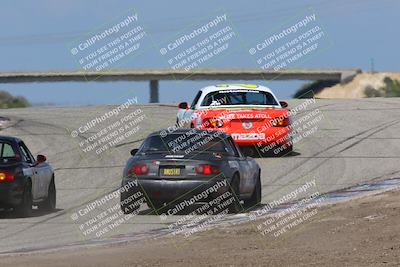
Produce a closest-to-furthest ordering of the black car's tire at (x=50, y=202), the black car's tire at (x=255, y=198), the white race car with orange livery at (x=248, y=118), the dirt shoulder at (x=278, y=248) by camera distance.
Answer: the dirt shoulder at (x=278, y=248) → the black car's tire at (x=255, y=198) → the black car's tire at (x=50, y=202) → the white race car with orange livery at (x=248, y=118)

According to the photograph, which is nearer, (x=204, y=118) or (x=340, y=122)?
(x=204, y=118)

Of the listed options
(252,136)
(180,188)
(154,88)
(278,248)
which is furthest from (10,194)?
(154,88)

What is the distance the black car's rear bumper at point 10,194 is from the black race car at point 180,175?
1506 mm

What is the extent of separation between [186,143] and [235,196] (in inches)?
45.9

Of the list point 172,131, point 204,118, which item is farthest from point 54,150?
point 172,131

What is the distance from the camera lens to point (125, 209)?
17000 mm

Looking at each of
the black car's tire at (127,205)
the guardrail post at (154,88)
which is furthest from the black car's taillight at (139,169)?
the guardrail post at (154,88)

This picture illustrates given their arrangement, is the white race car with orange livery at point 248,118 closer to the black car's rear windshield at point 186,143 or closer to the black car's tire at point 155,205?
the black car's rear windshield at point 186,143

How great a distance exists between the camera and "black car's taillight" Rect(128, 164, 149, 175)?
16.9 m

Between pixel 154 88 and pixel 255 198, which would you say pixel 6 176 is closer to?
pixel 255 198

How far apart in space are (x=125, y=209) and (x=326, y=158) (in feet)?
27.6

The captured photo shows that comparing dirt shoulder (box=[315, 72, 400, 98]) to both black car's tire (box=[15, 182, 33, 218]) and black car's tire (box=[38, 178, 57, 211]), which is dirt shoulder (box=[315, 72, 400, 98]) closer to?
black car's tire (box=[38, 178, 57, 211])

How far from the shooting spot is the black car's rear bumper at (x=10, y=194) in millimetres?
16766

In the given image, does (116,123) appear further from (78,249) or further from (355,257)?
(355,257)
